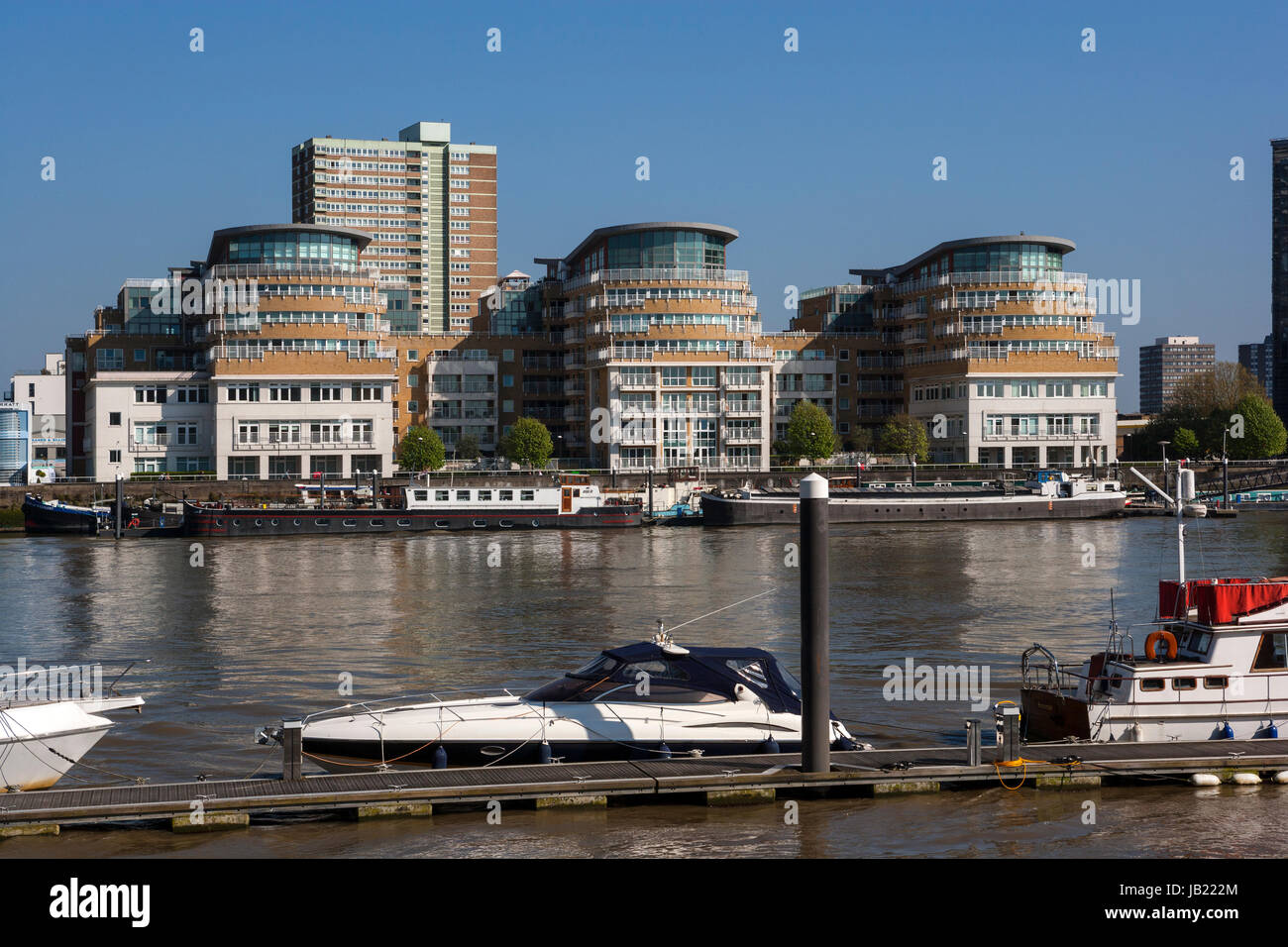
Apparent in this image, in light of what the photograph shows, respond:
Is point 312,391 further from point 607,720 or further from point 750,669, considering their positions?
point 607,720

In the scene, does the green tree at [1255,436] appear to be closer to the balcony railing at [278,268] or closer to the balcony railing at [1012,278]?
the balcony railing at [1012,278]

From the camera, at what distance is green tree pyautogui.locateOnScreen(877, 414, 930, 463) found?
395 feet

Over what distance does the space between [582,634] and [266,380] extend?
255 ft

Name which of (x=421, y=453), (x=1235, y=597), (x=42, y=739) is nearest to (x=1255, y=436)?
(x=421, y=453)

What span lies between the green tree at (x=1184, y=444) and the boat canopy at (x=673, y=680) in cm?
11263

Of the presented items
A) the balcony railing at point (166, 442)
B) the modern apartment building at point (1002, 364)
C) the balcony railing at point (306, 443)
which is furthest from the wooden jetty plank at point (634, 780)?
the modern apartment building at point (1002, 364)

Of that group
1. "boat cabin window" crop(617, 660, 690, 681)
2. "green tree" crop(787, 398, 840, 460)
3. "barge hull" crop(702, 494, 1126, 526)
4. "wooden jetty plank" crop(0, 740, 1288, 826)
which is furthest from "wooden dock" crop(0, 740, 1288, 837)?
"green tree" crop(787, 398, 840, 460)

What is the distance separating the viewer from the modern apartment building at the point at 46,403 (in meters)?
171

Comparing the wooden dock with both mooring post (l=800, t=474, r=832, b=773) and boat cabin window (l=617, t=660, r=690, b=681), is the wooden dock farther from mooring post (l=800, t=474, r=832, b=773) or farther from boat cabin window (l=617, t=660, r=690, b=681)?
boat cabin window (l=617, t=660, r=690, b=681)

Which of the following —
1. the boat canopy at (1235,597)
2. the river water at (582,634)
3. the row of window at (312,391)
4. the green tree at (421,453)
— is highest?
the row of window at (312,391)

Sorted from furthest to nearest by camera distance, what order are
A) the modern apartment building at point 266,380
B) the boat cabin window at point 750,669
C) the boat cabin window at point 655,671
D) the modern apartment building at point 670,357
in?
the modern apartment building at point 670,357, the modern apartment building at point 266,380, the boat cabin window at point 750,669, the boat cabin window at point 655,671
